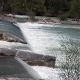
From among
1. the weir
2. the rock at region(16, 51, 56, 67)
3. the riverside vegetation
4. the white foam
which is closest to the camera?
the weir

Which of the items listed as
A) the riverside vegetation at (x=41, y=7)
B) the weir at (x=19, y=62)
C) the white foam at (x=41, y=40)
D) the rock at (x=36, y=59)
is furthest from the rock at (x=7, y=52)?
the riverside vegetation at (x=41, y=7)

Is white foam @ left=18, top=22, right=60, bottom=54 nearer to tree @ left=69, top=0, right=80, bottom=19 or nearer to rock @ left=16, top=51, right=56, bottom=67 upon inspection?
rock @ left=16, top=51, right=56, bottom=67

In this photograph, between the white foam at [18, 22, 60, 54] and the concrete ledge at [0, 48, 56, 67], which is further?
the white foam at [18, 22, 60, 54]

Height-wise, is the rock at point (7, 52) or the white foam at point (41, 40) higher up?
the rock at point (7, 52)

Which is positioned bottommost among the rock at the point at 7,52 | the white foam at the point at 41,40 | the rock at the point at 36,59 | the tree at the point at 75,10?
the tree at the point at 75,10

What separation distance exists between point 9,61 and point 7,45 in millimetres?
4196

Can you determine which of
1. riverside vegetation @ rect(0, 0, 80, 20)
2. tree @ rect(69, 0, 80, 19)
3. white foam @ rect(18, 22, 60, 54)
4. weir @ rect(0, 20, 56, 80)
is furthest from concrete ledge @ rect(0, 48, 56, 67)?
riverside vegetation @ rect(0, 0, 80, 20)

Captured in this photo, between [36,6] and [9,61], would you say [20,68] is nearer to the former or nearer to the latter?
[9,61]

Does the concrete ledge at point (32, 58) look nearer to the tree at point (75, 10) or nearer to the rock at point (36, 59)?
the rock at point (36, 59)

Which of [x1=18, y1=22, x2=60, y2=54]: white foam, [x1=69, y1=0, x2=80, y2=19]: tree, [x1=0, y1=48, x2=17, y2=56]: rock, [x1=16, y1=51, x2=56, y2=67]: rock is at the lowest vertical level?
[x1=69, y1=0, x2=80, y2=19]: tree

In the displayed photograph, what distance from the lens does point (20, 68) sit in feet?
34.0

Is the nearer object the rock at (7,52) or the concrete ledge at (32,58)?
the concrete ledge at (32,58)

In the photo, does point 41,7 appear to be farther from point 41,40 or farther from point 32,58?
point 32,58

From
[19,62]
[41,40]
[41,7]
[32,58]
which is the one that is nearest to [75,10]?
[41,7]
